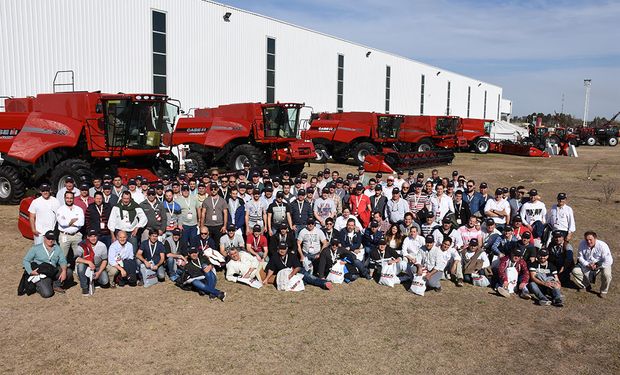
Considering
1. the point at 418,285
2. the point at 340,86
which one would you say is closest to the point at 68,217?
the point at 418,285

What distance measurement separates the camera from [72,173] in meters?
12.9

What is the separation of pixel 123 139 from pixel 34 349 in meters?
8.69

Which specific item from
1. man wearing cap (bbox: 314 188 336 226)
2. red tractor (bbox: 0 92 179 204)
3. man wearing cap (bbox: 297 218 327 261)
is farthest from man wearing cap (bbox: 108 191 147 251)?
red tractor (bbox: 0 92 179 204)

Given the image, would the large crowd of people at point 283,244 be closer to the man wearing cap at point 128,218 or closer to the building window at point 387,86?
the man wearing cap at point 128,218

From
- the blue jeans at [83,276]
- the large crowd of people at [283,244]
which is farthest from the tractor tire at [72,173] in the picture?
the blue jeans at [83,276]

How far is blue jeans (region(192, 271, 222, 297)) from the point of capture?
25.5 feet

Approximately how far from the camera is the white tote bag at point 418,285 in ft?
26.8

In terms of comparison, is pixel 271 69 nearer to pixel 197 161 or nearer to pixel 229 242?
pixel 197 161

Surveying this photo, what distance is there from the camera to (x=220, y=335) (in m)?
6.48

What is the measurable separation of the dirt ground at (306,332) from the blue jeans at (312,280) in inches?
9.1

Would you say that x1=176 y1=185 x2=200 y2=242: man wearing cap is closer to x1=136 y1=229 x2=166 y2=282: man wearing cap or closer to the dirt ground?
x1=136 y1=229 x2=166 y2=282: man wearing cap

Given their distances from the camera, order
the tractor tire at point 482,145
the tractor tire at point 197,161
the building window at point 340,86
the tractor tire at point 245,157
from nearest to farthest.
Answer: the tractor tire at point 245,157
the tractor tire at point 197,161
the tractor tire at point 482,145
the building window at point 340,86

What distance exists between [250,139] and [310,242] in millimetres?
11001

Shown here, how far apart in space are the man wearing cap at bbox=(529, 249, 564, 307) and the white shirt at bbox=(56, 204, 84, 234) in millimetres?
7393
